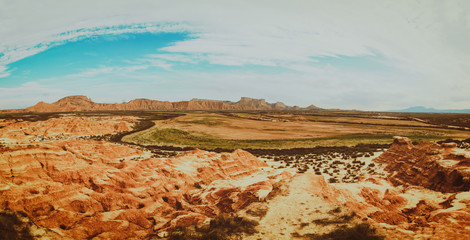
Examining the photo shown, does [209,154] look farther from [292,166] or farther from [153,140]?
[153,140]

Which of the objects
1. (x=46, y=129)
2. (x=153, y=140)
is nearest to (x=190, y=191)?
(x=153, y=140)

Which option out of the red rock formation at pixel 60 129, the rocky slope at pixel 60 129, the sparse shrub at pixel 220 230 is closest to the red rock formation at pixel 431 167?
the sparse shrub at pixel 220 230

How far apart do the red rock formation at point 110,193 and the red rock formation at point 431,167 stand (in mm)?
13444

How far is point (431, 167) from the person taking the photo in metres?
19.9

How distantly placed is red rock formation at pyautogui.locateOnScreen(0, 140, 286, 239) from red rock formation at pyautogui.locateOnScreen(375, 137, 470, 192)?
13.4 m

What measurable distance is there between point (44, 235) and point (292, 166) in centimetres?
2634

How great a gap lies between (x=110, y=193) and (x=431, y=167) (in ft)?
84.9

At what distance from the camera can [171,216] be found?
1300cm

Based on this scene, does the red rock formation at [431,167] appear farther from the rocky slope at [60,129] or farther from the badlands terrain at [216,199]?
the rocky slope at [60,129]

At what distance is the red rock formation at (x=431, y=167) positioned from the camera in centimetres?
1689

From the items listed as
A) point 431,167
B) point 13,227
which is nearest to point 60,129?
point 13,227

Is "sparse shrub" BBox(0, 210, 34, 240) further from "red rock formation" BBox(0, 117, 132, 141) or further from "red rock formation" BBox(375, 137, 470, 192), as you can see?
"red rock formation" BBox(0, 117, 132, 141)

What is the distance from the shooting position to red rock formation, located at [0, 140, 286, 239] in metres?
10.7

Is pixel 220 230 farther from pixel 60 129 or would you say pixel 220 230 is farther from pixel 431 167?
pixel 60 129
